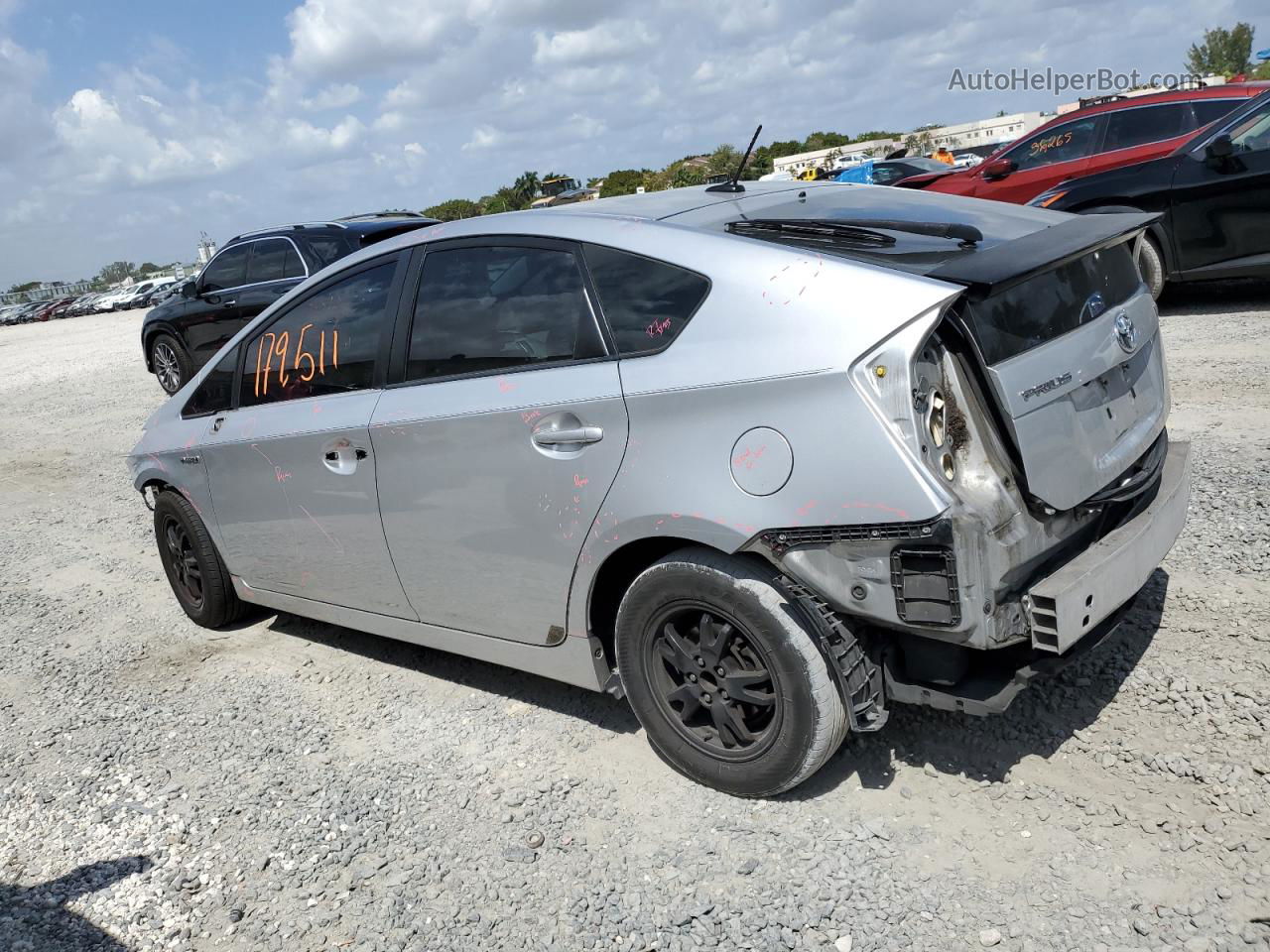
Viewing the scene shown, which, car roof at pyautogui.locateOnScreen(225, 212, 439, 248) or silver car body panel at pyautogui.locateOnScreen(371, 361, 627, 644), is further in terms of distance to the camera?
car roof at pyautogui.locateOnScreen(225, 212, 439, 248)

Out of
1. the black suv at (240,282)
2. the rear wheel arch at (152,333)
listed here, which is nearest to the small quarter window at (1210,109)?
the black suv at (240,282)

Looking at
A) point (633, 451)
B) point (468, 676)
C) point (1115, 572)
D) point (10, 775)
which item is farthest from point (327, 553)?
point (1115, 572)

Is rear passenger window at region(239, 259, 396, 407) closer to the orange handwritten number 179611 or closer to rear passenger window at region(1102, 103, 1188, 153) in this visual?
the orange handwritten number 179611

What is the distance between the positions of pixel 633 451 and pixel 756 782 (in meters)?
1.05

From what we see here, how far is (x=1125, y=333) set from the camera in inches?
123

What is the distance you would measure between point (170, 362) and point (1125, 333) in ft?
39.4

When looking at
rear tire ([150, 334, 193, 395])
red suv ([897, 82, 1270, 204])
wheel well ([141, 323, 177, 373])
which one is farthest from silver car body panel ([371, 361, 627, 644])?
wheel well ([141, 323, 177, 373])

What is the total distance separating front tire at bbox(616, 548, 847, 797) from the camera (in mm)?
2859

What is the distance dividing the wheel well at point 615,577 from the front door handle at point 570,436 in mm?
339

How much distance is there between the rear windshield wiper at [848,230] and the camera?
307 cm

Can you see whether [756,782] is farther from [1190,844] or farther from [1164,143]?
[1164,143]

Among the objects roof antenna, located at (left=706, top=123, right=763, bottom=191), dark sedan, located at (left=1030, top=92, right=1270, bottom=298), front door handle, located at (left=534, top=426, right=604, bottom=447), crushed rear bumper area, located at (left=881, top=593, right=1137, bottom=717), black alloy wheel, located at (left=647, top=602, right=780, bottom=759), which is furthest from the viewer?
dark sedan, located at (left=1030, top=92, right=1270, bottom=298)

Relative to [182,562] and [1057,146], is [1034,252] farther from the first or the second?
[1057,146]

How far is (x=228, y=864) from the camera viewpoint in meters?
3.33
